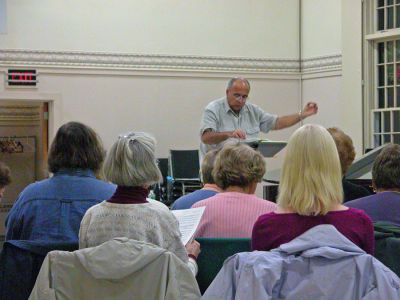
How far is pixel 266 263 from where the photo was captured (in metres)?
2.07

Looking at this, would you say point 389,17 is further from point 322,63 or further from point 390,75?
point 322,63

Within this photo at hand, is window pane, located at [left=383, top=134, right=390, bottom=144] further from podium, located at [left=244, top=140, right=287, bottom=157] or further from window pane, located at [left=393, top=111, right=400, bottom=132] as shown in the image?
podium, located at [left=244, top=140, right=287, bottom=157]

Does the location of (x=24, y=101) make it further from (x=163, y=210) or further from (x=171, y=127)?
(x=163, y=210)

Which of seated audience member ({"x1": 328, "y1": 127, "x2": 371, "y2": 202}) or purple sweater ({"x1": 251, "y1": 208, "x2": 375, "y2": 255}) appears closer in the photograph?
purple sweater ({"x1": 251, "y1": 208, "x2": 375, "y2": 255})

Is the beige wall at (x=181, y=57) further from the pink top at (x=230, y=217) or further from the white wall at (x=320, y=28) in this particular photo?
the pink top at (x=230, y=217)

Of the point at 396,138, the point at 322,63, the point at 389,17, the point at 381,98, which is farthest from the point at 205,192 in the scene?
the point at 322,63

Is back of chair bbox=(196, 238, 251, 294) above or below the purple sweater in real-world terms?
below

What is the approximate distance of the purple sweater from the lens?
7.64ft

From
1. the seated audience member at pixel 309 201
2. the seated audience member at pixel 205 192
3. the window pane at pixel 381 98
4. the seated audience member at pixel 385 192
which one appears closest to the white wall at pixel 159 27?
the window pane at pixel 381 98

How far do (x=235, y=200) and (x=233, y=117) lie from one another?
278 centimetres

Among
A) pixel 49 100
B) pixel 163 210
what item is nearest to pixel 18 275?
pixel 163 210

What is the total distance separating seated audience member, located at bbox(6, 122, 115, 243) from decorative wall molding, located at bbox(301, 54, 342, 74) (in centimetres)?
618

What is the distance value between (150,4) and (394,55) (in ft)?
9.95

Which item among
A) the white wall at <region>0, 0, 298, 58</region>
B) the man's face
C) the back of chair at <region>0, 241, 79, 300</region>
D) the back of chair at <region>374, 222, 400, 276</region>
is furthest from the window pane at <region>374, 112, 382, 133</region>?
the back of chair at <region>0, 241, 79, 300</region>
